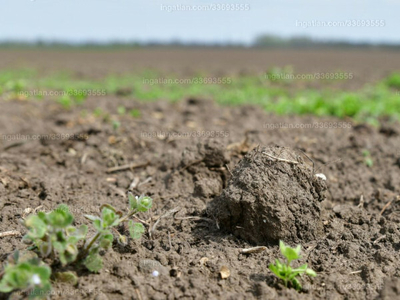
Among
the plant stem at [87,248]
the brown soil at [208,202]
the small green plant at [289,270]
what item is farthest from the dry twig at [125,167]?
the small green plant at [289,270]

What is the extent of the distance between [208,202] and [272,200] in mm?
554

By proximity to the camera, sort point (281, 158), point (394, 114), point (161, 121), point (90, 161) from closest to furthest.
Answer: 1. point (281, 158)
2. point (90, 161)
3. point (161, 121)
4. point (394, 114)

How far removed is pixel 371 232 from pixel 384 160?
1700mm

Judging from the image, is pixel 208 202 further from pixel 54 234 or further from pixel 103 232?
pixel 54 234

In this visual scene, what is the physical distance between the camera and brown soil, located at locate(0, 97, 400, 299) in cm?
232

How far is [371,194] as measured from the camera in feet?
11.8

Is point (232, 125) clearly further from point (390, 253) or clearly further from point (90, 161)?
point (390, 253)

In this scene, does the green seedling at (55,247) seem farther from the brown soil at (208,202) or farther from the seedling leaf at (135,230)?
the brown soil at (208,202)

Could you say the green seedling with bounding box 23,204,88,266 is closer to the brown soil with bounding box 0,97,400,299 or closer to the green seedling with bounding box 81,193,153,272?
the green seedling with bounding box 81,193,153,272

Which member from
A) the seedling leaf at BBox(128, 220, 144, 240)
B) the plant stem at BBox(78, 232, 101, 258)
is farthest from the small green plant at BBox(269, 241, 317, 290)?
the plant stem at BBox(78, 232, 101, 258)

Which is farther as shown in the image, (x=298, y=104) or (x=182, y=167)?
(x=298, y=104)

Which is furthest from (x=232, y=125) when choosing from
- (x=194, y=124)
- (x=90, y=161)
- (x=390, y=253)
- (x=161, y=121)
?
(x=390, y=253)

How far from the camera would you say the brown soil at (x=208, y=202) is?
2324mm

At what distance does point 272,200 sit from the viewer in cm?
269
